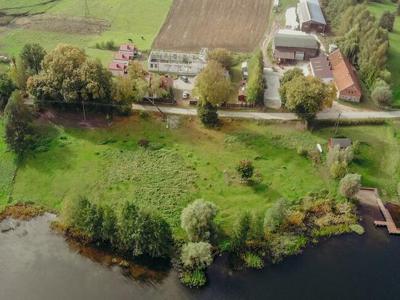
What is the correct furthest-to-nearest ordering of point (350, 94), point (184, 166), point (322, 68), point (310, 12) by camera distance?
point (310, 12) → point (322, 68) → point (350, 94) → point (184, 166)

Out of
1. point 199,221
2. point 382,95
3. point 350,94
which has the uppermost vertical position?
point 382,95

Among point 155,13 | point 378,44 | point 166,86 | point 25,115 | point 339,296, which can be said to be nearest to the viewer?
point 339,296

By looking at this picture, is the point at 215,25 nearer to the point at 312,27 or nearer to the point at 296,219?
the point at 312,27

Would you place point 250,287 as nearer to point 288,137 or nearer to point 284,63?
point 288,137

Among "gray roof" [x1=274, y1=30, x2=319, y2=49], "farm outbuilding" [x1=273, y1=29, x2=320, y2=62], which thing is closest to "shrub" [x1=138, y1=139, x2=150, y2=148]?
"farm outbuilding" [x1=273, y1=29, x2=320, y2=62]

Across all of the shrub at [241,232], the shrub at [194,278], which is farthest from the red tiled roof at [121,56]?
the shrub at [194,278]

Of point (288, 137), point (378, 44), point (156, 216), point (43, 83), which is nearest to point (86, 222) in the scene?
point (156, 216)

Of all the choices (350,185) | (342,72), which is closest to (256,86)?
(342,72)
